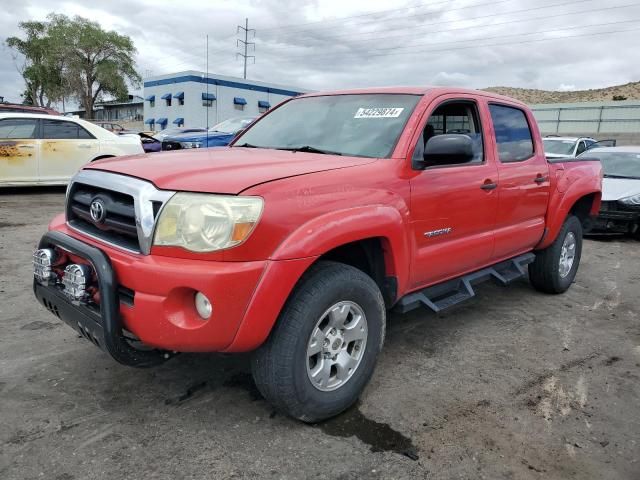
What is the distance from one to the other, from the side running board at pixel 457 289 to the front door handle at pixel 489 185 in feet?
2.16

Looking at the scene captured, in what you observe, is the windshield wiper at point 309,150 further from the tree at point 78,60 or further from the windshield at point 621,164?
the tree at point 78,60

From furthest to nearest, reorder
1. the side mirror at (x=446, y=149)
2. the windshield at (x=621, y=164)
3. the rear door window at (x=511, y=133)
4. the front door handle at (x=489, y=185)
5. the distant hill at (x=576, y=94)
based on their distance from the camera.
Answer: the distant hill at (x=576, y=94) < the windshield at (x=621, y=164) < the rear door window at (x=511, y=133) < the front door handle at (x=489, y=185) < the side mirror at (x=446, y=149)

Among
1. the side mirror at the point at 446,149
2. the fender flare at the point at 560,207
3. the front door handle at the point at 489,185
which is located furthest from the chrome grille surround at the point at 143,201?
the fender flare at the point at 560,207

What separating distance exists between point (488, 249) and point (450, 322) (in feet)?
2.57

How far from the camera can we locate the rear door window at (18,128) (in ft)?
30.2

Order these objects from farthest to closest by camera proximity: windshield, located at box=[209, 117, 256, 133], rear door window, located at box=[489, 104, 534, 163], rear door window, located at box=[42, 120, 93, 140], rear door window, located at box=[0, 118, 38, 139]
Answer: windshield, located at box=[209, 117, 256, 133] → rear door window, located at box=[42, 120, 93, 140] → rear door window, located at box=[0, 118, 38, 139] → rear door window, located at box=[489, 104, 534, 163]

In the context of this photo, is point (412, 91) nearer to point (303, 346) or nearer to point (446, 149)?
point (446, 149)

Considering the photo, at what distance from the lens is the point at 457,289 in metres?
3.84

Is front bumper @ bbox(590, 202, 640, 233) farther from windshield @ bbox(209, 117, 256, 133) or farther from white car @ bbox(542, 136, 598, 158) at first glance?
windshield @ bbox(209, 117, 256, 133)

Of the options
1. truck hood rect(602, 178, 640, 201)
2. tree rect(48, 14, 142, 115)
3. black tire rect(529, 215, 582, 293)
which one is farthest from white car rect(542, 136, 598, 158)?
tree rect(48, 14, 142, 115)

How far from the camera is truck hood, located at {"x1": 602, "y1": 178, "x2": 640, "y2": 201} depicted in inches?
321

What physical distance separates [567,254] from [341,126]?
310 cm

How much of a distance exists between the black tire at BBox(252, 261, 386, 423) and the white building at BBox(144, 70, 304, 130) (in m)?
34.9

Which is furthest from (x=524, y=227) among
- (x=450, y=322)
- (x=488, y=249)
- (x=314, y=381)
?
(x=314, y=381)
